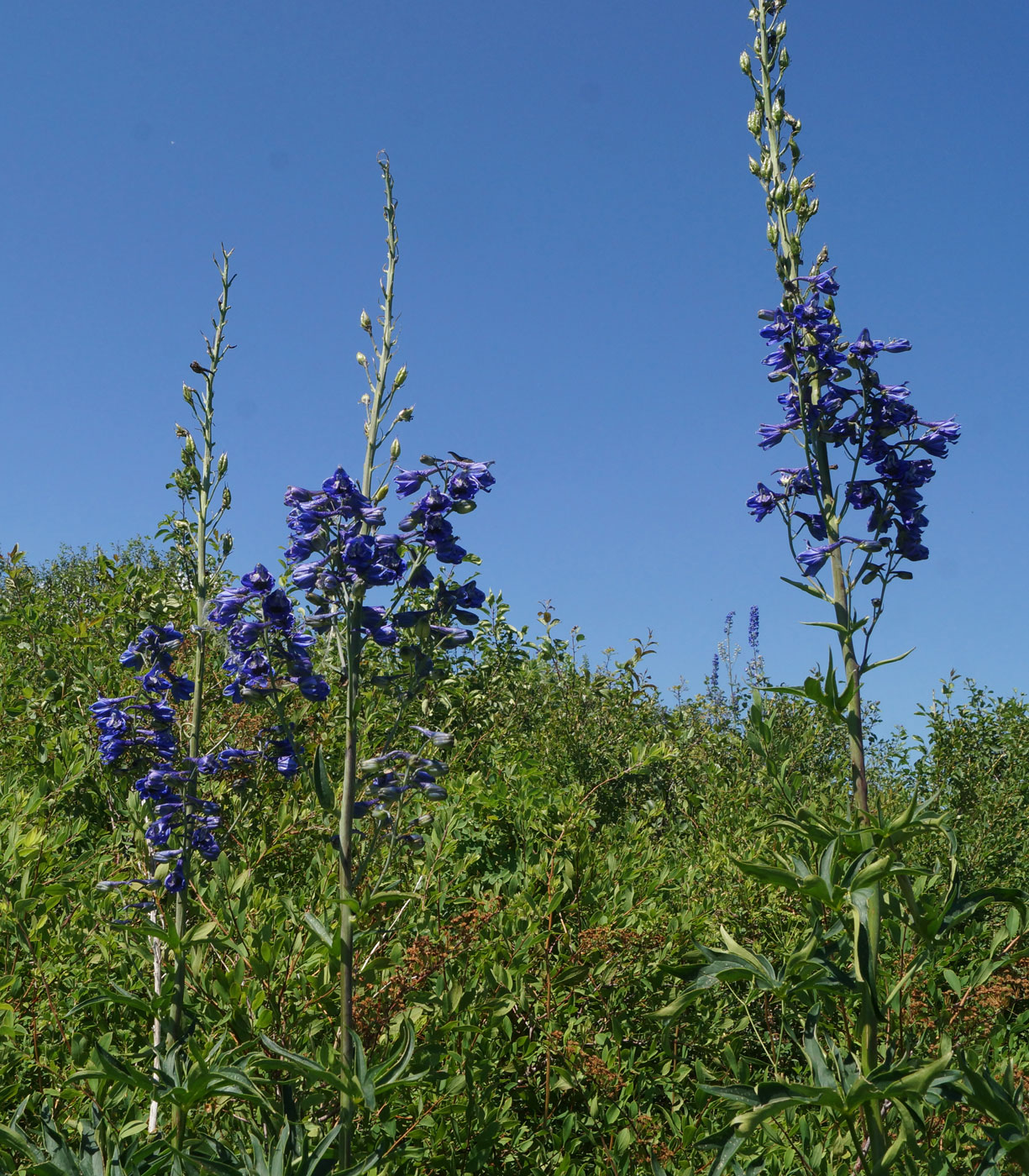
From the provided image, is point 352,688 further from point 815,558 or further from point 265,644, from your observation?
point 815,558

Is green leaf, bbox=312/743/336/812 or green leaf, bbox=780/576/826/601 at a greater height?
green leaf, bbox=780/576/826/601

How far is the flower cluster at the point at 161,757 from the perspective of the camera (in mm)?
2676

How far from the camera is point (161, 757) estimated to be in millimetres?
2973

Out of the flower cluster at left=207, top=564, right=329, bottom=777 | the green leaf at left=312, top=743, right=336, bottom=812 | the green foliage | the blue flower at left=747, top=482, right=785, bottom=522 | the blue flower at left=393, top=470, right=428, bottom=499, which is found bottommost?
the green foliage

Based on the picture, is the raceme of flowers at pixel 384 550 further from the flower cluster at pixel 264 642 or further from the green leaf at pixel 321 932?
the green leaf at pixel 321 932

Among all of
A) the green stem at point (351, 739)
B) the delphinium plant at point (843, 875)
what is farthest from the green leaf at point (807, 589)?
the green stem at point (351, 739)

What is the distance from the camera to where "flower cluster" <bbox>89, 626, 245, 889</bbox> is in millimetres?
2676

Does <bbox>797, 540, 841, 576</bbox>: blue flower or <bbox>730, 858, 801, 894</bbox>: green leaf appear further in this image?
<bbox>797, 540, 841, 576</bbox>: blue flower

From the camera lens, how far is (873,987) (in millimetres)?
2047

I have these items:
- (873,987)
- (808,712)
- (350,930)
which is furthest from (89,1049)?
(808,712)

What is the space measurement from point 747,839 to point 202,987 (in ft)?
10.0

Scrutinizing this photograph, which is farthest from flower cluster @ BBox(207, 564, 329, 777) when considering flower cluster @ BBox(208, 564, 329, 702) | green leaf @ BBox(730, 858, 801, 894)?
green leaf @ BBox(730, 858, 801, 894)

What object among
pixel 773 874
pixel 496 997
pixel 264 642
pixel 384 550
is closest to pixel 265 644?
pixel 264 642

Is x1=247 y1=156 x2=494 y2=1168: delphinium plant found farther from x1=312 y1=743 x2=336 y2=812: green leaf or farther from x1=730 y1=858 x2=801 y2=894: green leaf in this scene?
x1=730 y1=858 x2=801 y2=894: green leaf
